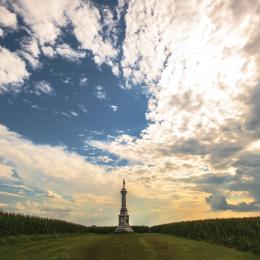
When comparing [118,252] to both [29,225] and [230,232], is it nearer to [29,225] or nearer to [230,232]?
[230,232]

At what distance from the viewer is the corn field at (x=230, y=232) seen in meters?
34.2

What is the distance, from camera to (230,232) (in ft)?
134

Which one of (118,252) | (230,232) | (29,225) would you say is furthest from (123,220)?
(118,252)

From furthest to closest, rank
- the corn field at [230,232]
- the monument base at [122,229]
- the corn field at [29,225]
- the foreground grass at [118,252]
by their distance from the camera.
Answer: the monument base at [122,229], the corn field at [29,225], the corn field at [230,232], the foreground grass at [118,252]

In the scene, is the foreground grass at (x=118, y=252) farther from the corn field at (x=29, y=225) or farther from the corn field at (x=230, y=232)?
the corn field at (x=29, y=225)

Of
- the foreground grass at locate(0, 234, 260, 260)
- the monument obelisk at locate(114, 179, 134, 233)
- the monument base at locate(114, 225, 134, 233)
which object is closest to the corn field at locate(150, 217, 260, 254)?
the foreground grass at locate(0, 234, 260, 260)

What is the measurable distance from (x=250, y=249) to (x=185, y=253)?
7182mm

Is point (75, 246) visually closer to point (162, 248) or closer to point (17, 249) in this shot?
point (17, 249)

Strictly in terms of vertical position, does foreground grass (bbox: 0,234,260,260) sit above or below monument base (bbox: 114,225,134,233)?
below

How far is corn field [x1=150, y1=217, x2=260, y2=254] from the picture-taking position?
1345 inches

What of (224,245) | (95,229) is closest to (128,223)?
(95,229)

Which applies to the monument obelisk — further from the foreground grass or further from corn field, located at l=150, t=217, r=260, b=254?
the foreground grass

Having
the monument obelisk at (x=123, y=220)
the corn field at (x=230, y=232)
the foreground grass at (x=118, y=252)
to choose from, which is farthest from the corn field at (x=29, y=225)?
the corn field at (x=230, y=232)

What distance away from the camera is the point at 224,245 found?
35938mm
